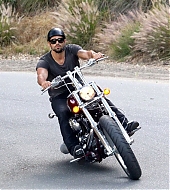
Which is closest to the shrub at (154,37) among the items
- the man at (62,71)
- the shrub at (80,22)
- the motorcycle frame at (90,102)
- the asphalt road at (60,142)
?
the shrub at (80,22)

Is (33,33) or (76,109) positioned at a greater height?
(76,109)

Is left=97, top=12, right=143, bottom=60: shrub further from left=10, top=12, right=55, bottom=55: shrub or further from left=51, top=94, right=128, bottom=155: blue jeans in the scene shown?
left=51, top=94, right=128, bottom=155: blue jeans

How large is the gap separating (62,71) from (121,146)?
1.30 meters

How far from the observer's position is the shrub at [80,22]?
18453mm

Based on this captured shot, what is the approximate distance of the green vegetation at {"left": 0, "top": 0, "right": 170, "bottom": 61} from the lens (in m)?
16.3

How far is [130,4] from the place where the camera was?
2061 centimetres

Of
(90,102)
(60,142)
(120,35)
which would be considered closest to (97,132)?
(90,102)

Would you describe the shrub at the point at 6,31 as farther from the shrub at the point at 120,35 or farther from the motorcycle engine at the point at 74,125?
the motorcycle engine at the point at 74,125

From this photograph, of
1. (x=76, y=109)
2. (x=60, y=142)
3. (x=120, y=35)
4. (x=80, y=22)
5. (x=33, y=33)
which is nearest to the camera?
(x=76, y=109)

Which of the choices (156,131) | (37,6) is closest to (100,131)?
(156,131)

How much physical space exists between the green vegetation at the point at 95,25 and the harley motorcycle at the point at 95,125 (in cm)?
942

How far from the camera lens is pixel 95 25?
18.7m

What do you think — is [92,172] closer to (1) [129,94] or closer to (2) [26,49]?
(1) [129,94]

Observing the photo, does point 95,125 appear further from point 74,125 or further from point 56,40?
point 56,40
